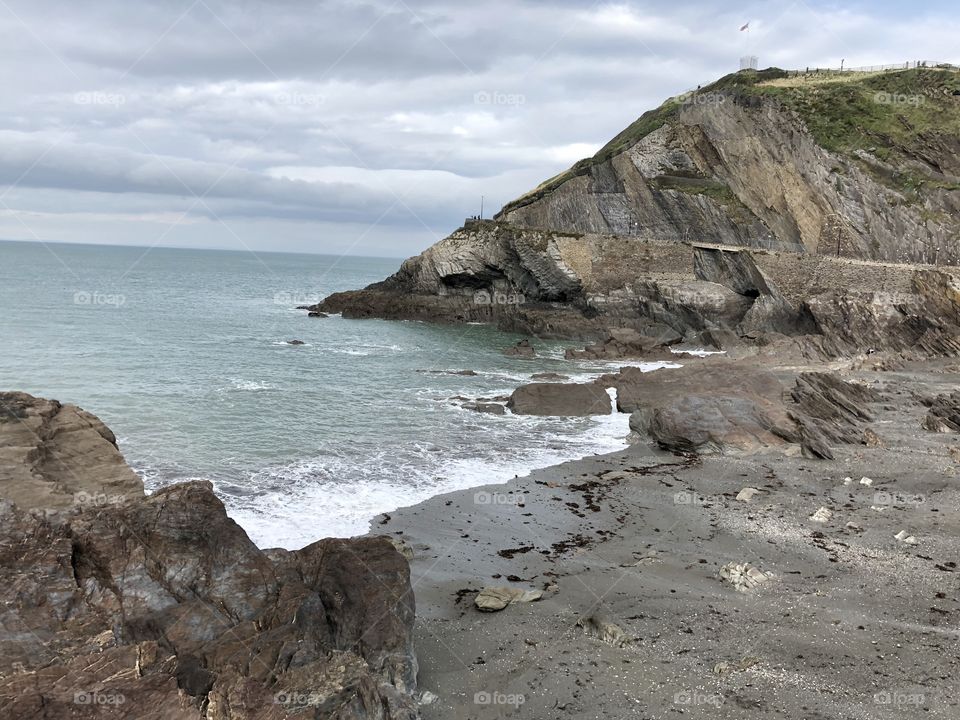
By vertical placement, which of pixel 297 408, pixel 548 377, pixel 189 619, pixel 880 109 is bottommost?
pixel 548 377

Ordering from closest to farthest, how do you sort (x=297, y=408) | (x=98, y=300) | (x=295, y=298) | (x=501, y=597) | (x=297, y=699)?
(x=297, y=699) < (x=501, y=597) < (x=297, y=408) < (x=98, y=300) < (x=295, y=298)

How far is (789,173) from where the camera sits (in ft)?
197

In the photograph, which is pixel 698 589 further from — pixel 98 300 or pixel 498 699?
pixel 98 300

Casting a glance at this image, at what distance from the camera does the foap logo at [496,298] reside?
68.1 meters

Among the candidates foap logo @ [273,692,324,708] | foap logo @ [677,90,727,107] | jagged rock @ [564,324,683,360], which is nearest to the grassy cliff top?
foap logo @ [677,90,727,107]

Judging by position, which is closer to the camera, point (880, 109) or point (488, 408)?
point (488, 408)

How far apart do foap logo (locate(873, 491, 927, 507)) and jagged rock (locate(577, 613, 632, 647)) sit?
32.6 feet

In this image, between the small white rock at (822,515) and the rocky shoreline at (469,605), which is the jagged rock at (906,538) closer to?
the rocky shoreline at (469,605)

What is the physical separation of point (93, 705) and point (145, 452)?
55.6 feet

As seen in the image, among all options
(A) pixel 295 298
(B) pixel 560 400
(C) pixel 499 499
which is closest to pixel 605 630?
(C) pixel 499 499

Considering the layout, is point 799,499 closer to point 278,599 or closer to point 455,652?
point 455,652

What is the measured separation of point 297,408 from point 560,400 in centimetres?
→ 1123

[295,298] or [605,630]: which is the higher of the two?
[295,298]

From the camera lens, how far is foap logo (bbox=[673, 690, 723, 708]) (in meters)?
10.1
